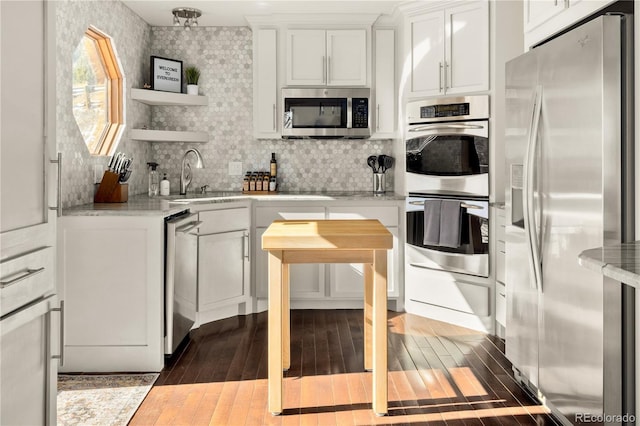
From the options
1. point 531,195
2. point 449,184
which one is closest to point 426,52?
point 449,184

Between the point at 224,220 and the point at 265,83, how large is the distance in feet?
4.54

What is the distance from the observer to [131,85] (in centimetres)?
464

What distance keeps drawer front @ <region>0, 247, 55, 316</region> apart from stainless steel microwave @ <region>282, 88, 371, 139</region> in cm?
328

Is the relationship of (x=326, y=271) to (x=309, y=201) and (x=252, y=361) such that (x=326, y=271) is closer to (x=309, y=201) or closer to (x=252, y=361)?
(x=309, y=201)

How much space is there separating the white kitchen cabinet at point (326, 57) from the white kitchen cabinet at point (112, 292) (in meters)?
2.26

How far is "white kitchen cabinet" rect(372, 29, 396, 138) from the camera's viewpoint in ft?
16.2

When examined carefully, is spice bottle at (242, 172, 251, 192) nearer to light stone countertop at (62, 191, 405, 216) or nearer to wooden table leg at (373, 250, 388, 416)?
light stone countertop at (62, 191, 405, 216)

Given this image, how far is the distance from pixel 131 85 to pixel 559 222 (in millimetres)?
3620

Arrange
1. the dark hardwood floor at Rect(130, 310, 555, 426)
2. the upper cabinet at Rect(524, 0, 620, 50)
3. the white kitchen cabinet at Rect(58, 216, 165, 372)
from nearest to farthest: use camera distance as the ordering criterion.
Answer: the upper cabinet at Rect(524, 0, 620, 50) → the dark hardwood floor at Rect(130, 310, 555, 426) → the white kitchen cabinet at Rect(58, 216, 165, 372)

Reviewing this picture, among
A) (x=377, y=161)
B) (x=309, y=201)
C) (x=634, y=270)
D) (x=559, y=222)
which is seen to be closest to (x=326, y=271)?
(x=309, y=201)

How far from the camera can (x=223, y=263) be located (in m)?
4.32

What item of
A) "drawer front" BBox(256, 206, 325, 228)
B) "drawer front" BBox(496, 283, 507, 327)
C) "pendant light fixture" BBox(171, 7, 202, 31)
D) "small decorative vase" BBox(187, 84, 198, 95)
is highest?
"pendant light fixture" BBox(171, 7, 202, 31)

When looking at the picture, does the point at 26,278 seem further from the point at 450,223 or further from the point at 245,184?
the point at 245,184

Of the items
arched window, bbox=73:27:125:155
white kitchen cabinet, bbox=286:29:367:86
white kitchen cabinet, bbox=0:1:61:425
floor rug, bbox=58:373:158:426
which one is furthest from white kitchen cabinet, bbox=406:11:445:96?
white kitchen cabinet, bbox=0:1:61:425
